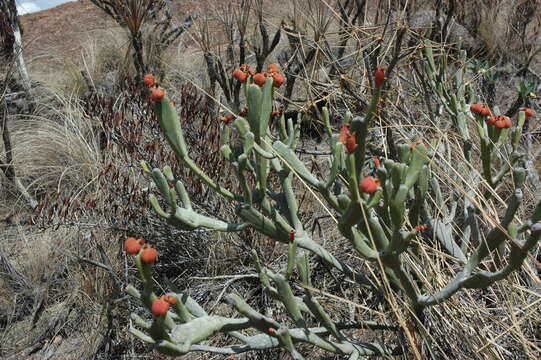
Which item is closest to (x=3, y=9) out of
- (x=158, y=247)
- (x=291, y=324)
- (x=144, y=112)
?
(x=144, y=112)

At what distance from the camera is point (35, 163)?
4.65 metres

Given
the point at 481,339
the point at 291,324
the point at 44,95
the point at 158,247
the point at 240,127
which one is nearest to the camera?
the point at 240,127

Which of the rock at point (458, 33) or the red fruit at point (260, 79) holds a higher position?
the red fruit at point (260, 79)

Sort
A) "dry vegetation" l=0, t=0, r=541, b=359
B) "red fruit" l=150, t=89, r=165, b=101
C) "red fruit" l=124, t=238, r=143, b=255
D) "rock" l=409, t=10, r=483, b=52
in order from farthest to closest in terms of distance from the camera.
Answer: "rock" l=409, t=10, r=483, b=52 < "dry vegetation" l=0, t=0, r=541, b=359 < "red fruit" l=150, t=89, r=165, b=101 < "red fruit" l=124, t=238, r=143, b=255

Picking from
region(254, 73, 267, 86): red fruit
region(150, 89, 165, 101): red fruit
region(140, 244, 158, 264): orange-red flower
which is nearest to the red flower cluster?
region(254, 73, 267, 86): red fruit

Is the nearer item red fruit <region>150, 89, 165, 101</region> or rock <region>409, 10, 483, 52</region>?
red fruit <region>150, 89, 165, 101</region>

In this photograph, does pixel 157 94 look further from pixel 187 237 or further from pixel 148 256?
pixel 187 237

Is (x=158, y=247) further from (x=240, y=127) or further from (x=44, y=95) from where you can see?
(x=44, y=95)

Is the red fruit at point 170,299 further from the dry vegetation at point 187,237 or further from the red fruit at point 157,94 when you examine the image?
the dry vegetation at point 187,237

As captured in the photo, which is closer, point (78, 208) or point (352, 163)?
point (352, 163)

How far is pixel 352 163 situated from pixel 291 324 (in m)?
1.41

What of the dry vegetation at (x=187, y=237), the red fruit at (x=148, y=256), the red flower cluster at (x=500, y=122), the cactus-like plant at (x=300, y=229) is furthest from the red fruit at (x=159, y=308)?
the red flower cluster at (x=500, y=122)

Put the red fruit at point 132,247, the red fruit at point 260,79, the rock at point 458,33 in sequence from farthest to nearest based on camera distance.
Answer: the rock at point 458,33, the red fruit at point 260,79, the red fruit at point 132,247

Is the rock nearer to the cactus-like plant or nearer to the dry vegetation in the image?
the dry vegetation
